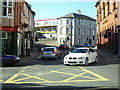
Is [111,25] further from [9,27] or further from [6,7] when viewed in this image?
[6,7]

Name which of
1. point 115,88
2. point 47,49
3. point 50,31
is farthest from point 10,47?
point 50,31

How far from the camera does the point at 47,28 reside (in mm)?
91562

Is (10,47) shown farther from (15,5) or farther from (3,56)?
Result: (3,56)

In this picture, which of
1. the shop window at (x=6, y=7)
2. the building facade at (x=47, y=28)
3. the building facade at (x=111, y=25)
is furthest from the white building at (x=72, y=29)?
the shop window at (x=6, y=7)

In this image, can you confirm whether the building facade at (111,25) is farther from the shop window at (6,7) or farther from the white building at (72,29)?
the white building at (72,29)

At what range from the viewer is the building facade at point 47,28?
281ft

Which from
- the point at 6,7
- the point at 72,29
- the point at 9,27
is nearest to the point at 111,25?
the point at 9,27

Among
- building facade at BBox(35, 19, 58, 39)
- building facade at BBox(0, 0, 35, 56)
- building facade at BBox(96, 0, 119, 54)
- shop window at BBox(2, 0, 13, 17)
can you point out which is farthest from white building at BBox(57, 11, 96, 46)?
shop window at BBox(2, 0, 13, 17)

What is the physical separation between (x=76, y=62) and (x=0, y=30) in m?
9.17

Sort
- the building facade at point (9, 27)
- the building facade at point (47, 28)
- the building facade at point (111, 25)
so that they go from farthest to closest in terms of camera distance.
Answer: the building facade at point (47, 28) < the building facade at point (111, 25) < the building facade at point (9, 27)

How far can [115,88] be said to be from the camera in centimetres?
742

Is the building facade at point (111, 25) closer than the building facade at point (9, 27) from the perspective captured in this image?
No

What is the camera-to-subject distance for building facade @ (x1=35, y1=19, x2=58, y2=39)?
8550cm

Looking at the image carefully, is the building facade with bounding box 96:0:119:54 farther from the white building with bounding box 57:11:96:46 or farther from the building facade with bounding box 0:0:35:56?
the white building with bounding box 57:11:96:46
